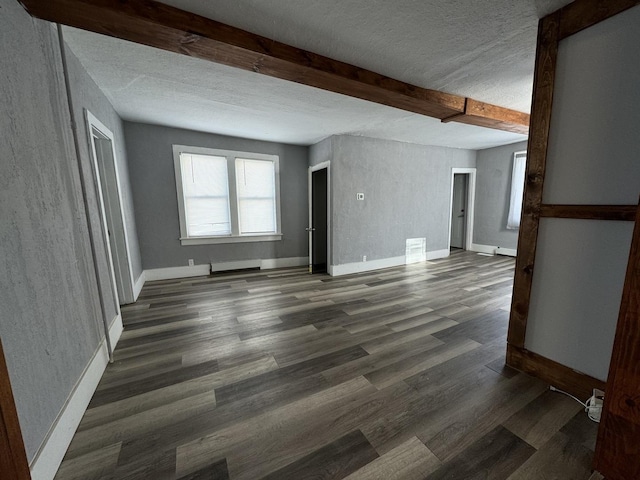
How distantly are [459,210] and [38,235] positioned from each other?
8039mm

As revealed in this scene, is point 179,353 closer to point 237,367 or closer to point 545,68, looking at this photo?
point 237,367

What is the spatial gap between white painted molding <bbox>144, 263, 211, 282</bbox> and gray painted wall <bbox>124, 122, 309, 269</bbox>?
0.25ft

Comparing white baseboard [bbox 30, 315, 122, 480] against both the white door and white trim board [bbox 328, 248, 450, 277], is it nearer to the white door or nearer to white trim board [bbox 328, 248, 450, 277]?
white trim board [bbox 328, 248, 450, 277]

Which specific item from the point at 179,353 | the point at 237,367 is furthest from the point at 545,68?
the point at 179,353

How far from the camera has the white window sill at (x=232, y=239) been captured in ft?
14.2

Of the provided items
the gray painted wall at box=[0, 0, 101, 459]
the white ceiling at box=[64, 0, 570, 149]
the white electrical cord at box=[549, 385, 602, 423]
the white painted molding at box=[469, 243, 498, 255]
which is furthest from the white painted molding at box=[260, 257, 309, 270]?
the white painted molding at box=[469, 243, 498, 255]

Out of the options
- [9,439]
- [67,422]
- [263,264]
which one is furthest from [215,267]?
[9,439]

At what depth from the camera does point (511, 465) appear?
3.90 ft

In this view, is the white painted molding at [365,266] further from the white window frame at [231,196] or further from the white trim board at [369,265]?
the white window frame at [231,196]

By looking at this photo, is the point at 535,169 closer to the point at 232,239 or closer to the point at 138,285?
the point at 232,239

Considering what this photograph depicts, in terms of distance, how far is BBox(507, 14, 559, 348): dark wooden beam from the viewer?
1.60 m

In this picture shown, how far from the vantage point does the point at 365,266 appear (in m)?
4.80

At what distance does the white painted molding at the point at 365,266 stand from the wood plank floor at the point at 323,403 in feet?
4.96

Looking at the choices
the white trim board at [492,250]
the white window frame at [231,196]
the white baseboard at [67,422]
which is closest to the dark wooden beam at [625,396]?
the white baseboard at [67,422]
